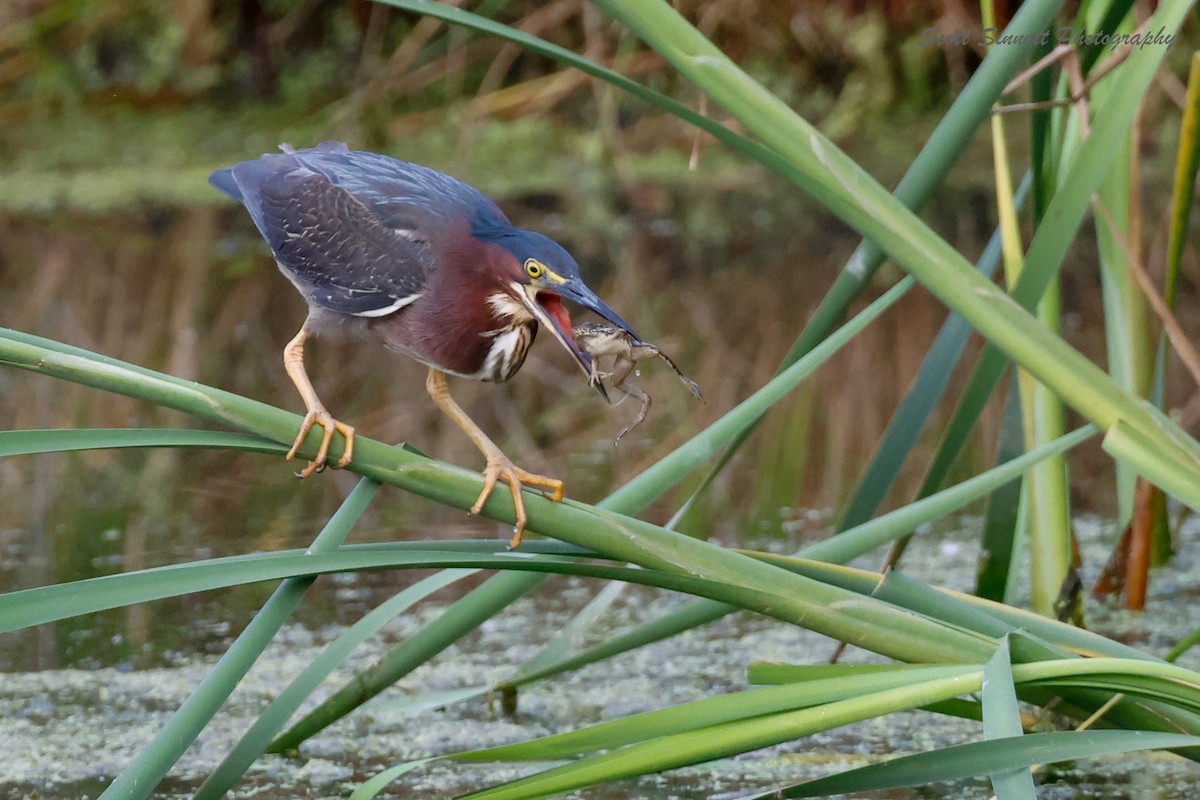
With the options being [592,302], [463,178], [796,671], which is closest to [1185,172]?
[592,302]

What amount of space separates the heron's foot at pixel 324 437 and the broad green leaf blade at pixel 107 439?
0.20ft

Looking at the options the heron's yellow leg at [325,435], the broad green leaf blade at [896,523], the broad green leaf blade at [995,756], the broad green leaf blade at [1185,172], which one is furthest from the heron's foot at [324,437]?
the broad green leaf blade at [1185,172]

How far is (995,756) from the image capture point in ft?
3.86

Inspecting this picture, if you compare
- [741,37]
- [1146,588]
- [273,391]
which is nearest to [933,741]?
[1146,588]

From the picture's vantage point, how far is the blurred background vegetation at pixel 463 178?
11.3ft

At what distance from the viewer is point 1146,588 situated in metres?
2.54

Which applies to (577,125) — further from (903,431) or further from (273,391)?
(903,431)

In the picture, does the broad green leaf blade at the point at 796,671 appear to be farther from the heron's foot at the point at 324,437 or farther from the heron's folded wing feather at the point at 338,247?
the heron's folded wing feather at the point at 338,247

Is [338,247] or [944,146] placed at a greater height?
[338,247]

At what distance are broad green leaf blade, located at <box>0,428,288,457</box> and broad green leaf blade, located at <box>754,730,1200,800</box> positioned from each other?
56 cm

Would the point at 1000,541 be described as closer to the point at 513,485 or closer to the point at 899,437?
the point at 899,437

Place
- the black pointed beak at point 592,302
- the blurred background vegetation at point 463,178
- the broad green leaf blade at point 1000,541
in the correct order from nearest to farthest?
the black pointed beak at point 592,302 → the broad green leaf blade at point 1000,541 → the blurred background vegetation at point 463,178

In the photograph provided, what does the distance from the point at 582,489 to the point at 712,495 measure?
0.94ft

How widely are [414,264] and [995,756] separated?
0.94 metres
